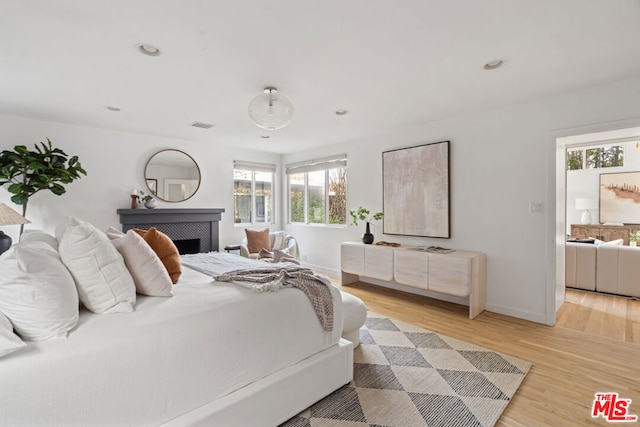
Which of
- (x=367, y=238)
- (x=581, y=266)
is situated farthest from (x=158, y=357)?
(x=581, y=266)

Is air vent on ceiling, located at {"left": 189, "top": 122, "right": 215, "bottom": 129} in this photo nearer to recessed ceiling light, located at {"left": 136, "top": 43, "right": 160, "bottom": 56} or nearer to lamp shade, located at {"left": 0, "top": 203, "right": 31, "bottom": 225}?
recessed ceiling light, located at {"left": 136, "top": 43, "right": 160, "bottom": 56}

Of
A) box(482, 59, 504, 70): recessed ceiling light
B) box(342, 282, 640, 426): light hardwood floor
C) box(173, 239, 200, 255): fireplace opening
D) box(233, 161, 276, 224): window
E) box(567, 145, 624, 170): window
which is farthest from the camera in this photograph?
box(567, 145, 624, 170): window

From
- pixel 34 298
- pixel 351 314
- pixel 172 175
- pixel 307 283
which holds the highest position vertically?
pixel 172 175

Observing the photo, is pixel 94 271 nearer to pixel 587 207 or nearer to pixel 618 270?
pixel 618 270

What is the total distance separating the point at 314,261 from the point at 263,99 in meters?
3.82

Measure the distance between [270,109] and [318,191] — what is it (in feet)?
11.0

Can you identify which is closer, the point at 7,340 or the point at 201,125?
the point at 7,340

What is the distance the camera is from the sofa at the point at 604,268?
3928mm

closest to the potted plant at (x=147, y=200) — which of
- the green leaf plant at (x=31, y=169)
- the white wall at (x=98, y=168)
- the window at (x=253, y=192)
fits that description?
the white wall at (x=98, y=168)

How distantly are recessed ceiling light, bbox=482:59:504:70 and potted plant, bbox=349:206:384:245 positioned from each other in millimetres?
2417

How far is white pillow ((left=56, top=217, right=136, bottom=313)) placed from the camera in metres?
1.48

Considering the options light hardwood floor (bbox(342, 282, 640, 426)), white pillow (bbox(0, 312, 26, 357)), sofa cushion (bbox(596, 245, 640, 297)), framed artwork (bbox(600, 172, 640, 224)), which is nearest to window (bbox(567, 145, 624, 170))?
framed artwork (bbox(600, 172, 640, 224))

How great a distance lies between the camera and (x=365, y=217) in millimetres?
4848

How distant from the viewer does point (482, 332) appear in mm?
3037
